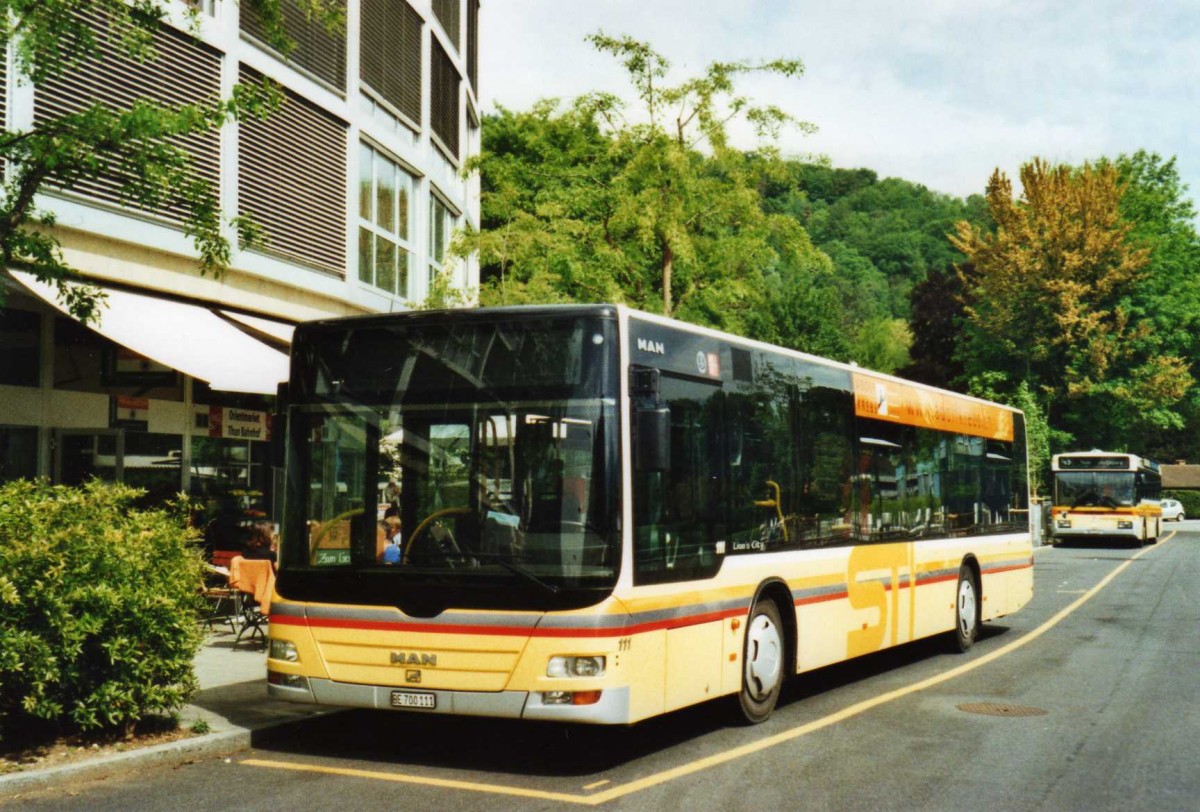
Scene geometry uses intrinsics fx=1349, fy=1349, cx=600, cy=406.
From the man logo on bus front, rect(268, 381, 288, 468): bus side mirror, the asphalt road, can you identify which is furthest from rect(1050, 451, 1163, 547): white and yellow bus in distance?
the man logo on bus front

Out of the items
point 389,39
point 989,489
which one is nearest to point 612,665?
point 989,489

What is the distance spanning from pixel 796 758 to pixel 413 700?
2408mm

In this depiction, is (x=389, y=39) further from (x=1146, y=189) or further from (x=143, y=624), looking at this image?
(x=1146, y=189)

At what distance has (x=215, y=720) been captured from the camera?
9266 mm

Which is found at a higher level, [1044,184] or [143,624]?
[1044,184]

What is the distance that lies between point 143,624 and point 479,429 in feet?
7.69

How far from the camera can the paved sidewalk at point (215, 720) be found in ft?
24.5

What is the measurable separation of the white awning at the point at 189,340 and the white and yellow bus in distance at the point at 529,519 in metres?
5.29

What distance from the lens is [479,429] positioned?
8.16m

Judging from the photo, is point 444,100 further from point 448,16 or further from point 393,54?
point 393,54

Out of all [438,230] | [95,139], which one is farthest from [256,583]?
[438,230]

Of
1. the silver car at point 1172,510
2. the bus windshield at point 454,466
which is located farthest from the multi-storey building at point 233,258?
the silver car at point 1172,510

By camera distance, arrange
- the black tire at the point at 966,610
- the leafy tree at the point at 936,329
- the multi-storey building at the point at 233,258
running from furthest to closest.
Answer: the leafy tree at the point at 936,329, the multi-storey building at the point at 233,258, the black tire at the point at 966,610

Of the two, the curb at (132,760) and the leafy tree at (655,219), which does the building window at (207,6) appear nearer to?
the leafy tree at (655,219)
